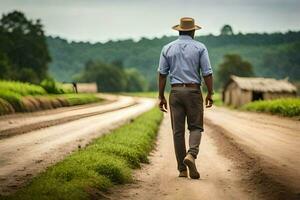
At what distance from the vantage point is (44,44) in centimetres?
9662

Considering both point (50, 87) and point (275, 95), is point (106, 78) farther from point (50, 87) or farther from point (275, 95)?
point (50, 87)

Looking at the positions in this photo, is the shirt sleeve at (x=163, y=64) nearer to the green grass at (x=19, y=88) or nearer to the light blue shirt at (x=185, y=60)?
the light blue shirt at (x=185, y=60)

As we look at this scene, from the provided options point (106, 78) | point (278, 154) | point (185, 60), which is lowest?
point (106, 78)

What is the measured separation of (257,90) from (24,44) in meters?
47.2

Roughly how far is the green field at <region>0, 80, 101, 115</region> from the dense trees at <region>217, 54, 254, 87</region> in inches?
3314

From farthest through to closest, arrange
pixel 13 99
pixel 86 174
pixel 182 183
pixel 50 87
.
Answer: pixel 50 87, pixel 13 99, pixel 182 183, pixel 86 174

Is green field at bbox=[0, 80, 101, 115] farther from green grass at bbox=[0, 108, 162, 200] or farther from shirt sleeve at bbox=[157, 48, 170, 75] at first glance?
shirt sleeve at bbox=[157, 48, 170, 75]

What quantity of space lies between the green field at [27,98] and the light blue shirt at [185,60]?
61.3ft

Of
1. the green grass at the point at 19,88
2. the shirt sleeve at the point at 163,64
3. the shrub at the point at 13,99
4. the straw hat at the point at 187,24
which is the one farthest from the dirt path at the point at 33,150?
the green grass at the point at 19,88

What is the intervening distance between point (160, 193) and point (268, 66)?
19129 cm

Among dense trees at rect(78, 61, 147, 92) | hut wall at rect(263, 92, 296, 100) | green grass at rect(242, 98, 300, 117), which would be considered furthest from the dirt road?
dense trees at rect(78, 61, 147, 92)

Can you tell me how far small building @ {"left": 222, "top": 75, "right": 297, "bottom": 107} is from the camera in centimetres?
6072

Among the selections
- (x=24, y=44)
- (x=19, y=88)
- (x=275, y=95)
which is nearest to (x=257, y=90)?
(x=275, y=95)

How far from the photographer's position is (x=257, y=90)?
199ft
